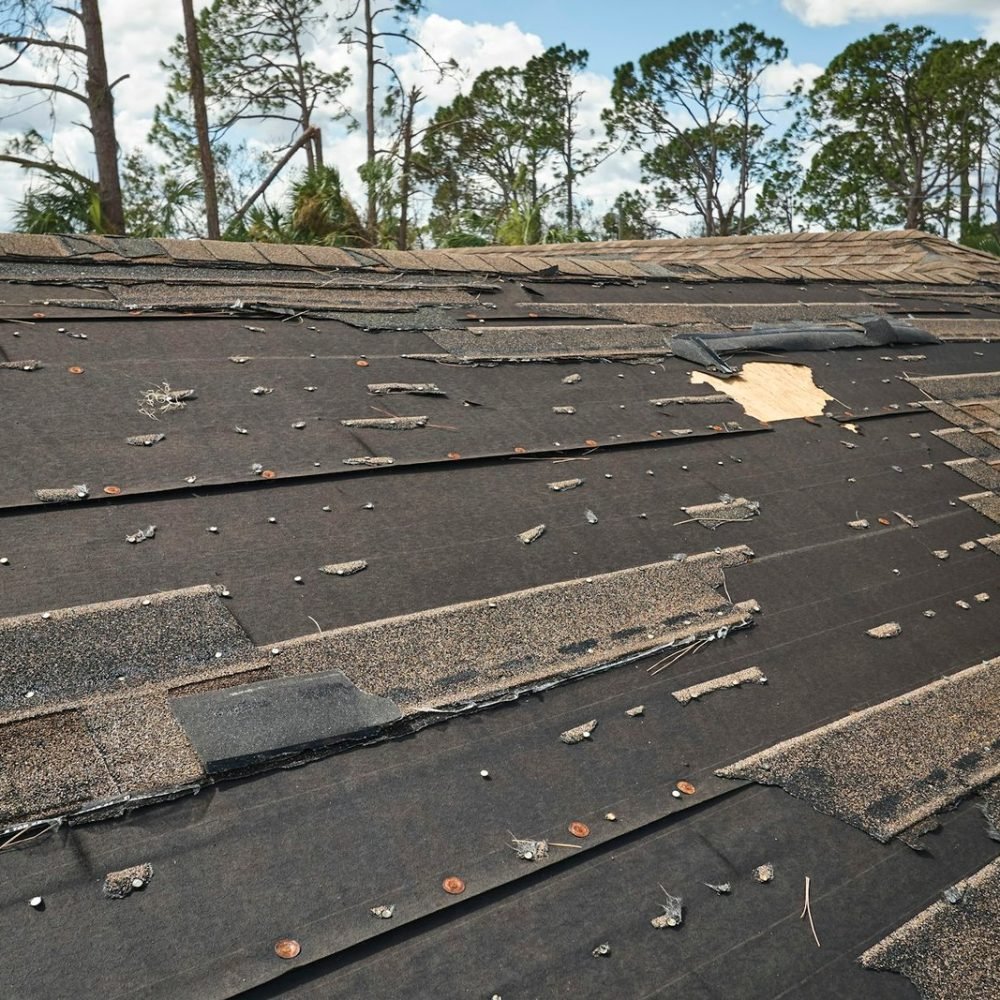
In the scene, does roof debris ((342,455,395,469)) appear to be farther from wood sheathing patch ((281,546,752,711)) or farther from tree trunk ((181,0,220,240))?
tree trunk ((181,0,220,240))

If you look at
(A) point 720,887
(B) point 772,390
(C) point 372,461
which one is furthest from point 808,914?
(B) point 772,390

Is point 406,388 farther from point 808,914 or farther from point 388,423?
point 808,914

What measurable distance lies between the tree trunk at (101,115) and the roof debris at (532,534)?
485 inches

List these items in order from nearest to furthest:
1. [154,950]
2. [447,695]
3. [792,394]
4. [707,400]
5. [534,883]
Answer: [154,950], [534,883], [447,695], [707,400], [792,394]

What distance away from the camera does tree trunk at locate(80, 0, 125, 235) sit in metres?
13.2

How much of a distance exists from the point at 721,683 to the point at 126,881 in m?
1.33

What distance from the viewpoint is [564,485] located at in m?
2.90

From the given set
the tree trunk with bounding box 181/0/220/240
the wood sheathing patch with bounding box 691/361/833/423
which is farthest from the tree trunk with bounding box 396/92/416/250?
the wood sheathing patch with bounding box 691/361/833/423

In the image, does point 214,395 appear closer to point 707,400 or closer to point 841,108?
point 707,400

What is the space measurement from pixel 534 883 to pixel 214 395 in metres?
1.92

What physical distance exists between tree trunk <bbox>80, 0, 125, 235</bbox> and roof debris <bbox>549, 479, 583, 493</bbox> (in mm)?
12041

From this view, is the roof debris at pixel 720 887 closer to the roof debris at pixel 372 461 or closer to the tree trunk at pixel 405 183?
the roof debris at pixel 372 461

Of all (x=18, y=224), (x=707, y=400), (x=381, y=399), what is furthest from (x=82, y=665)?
(x=18, y=224)

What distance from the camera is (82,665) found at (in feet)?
5.64
